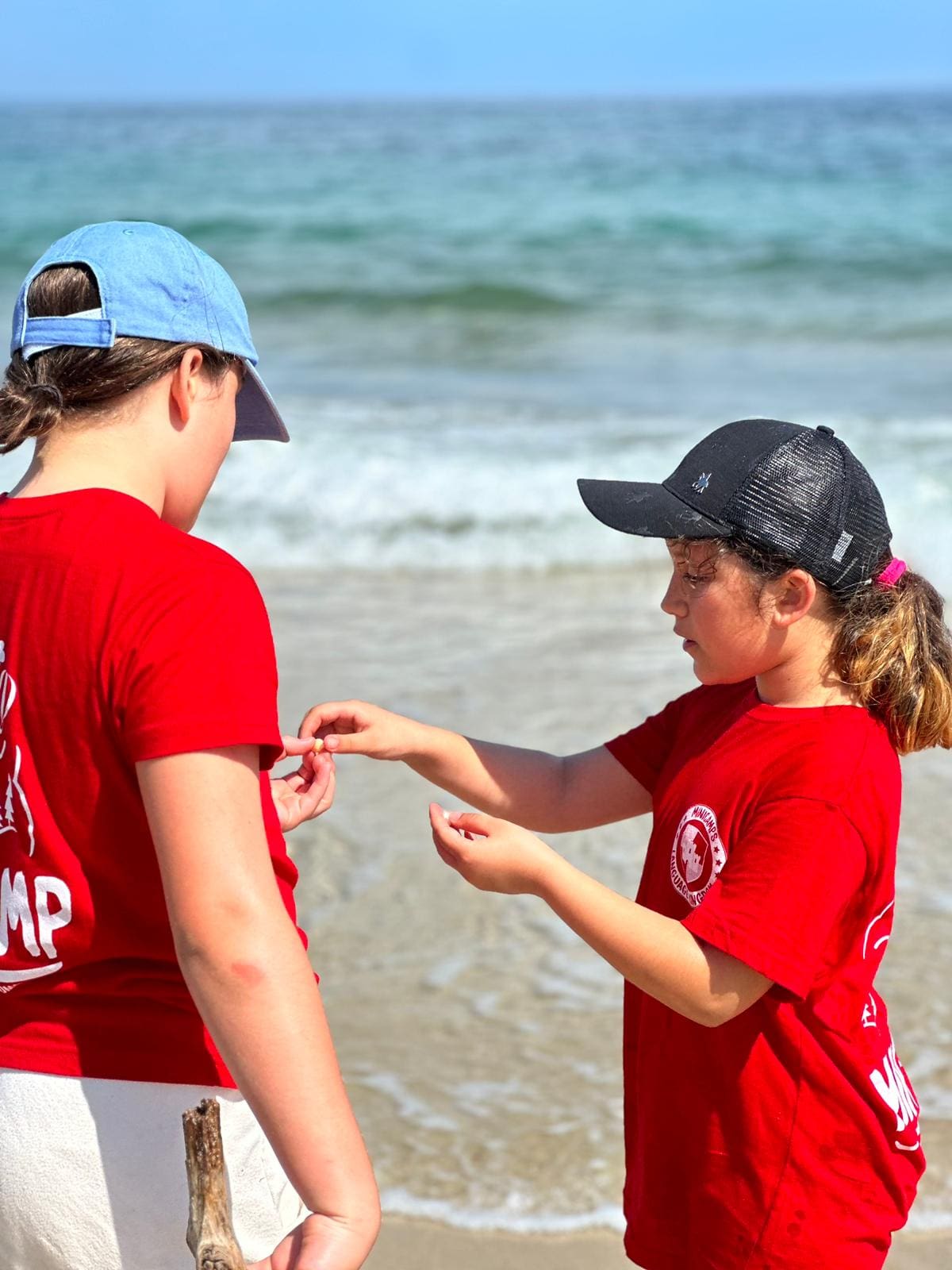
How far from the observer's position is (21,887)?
5.11 ft

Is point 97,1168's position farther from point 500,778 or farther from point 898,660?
point 898,660

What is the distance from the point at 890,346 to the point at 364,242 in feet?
29.6

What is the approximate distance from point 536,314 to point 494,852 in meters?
14.5

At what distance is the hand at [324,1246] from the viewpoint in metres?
1.38

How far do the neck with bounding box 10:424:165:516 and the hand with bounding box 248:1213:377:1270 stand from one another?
0.75m

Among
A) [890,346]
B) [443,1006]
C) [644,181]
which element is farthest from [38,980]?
[644,181]

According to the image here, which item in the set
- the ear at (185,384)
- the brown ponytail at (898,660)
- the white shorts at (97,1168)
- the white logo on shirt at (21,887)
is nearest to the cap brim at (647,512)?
the brown ponytail at (898,660)

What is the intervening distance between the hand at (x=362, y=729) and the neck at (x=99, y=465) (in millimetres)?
700

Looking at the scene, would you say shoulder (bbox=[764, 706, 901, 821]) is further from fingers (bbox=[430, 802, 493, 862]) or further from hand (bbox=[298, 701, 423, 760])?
hand (bbox=[298, 701, 423, 760])

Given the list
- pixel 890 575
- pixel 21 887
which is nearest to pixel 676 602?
pixel 890 575

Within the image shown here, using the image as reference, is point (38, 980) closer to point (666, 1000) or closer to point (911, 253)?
point (666, 1000)

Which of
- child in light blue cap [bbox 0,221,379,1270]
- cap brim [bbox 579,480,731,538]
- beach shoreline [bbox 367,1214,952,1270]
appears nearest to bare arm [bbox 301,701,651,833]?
cap brim [bbox 579,480,731,538]

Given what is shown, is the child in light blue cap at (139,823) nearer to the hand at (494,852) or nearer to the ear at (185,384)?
the ear at (185,384)

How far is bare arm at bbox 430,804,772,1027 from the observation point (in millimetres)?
1783
